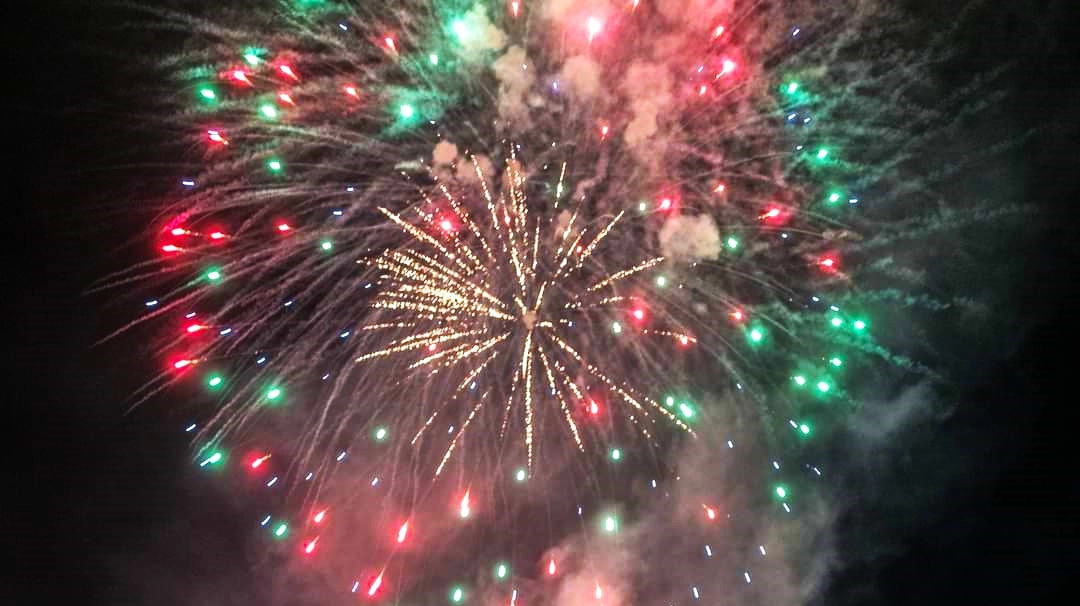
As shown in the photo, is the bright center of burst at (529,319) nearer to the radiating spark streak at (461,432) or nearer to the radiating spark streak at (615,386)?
the radiating spark streak at (615,386)

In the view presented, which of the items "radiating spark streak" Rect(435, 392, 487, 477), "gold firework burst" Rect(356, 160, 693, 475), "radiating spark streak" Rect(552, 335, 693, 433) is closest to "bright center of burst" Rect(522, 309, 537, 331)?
"gold firework burst" Rect(356, 160, 693, 475)

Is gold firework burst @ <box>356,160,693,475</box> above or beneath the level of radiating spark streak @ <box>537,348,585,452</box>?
above

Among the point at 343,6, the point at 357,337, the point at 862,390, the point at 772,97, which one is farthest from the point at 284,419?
the point at 862,390

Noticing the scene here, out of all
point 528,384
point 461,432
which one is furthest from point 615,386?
point 461,432

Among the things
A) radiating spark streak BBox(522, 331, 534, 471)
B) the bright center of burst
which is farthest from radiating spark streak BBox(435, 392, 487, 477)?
the bright center of burst

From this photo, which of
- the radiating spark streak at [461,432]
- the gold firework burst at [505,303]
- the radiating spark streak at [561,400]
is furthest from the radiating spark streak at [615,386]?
the radiating spark streak at [461,432]

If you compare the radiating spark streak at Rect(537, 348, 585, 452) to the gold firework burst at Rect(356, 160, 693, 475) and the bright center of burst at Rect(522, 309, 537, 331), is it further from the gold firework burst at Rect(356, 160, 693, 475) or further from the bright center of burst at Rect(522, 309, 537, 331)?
the bright center of burst at Rect(522, 309, 537, 331)

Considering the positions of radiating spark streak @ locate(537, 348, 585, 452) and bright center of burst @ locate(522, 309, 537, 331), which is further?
radiating spark streak @ locate(537, 348, 585, 452)

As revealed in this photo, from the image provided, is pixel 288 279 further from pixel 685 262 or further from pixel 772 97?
pixel 772 97
